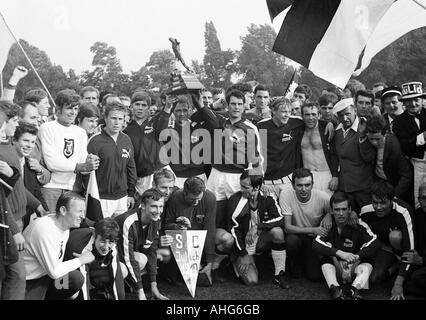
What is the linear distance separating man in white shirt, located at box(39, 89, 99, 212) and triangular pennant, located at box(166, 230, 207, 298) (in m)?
1.05

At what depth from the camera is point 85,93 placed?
23.2 feet

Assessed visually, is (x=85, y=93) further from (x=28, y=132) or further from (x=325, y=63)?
(x=325, y=63)

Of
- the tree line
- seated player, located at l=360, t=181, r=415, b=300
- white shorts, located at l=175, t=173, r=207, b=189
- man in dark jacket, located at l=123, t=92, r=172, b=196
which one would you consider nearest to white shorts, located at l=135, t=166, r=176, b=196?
man in dark jacket, located at l=123, t=92, r=172, b=196

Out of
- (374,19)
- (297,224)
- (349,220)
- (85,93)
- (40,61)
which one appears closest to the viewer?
(374,19)

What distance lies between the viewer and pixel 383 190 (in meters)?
5.34

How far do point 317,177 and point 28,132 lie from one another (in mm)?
3009

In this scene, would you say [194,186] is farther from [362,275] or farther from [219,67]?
[219,67]

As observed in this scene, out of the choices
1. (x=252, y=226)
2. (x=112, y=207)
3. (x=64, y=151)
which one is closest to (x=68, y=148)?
→ (x=64, y=151)

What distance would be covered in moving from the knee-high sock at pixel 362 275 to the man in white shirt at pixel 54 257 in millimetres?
2385

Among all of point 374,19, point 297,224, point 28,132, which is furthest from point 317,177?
point 28,132

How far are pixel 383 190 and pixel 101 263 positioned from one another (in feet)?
8.82

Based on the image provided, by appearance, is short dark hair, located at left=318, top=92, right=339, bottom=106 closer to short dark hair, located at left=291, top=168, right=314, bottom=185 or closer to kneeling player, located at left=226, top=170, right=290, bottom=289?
short dark hair, located at left=291, top=168, right=314, bottom=185

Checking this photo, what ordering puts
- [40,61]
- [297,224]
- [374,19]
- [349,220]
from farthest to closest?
[40,61], [297,224], [349,220], [374,19]

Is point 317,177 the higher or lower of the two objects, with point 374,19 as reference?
lower
